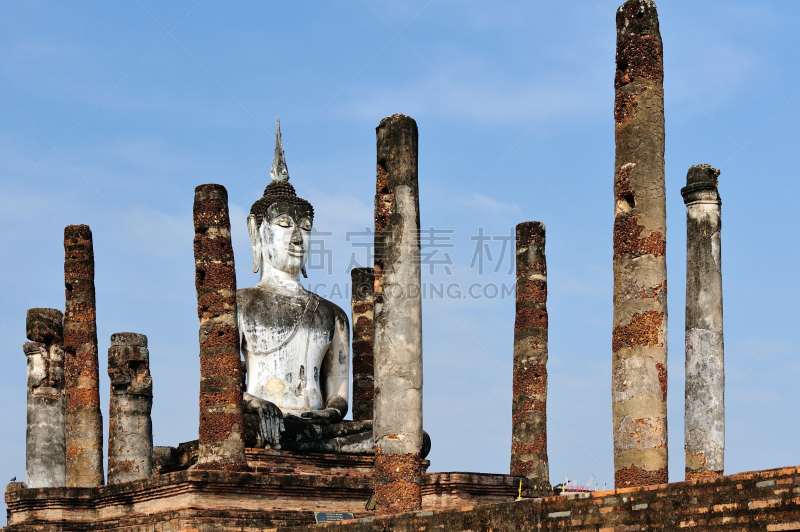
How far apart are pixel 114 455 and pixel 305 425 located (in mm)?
2807

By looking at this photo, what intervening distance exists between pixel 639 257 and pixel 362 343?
889 centimetres

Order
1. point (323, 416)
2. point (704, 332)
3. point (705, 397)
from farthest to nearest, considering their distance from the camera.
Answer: point (323, 416) → point (704, 332) → point (705, 397)

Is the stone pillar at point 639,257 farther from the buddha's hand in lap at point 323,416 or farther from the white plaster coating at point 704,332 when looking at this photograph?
the buddha's hand in lap at point 323,416

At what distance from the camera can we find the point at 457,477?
1655 cm

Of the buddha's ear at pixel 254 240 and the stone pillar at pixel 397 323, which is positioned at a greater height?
the buddha's ear at pixel 254 240

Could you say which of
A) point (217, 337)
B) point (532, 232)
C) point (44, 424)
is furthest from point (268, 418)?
point (532, 232)

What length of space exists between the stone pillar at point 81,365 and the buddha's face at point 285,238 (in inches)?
102

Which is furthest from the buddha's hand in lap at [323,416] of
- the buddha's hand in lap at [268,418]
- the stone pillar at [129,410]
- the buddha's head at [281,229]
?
the buddha's head at [281,229]

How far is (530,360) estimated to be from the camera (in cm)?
1861

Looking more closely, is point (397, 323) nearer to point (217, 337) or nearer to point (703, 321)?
point (217, 337)

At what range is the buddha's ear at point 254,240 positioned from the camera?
20.1 metres

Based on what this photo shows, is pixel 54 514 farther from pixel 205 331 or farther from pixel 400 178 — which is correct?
pixel 400 178

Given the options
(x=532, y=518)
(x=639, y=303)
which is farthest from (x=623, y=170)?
(x=532, y=518)

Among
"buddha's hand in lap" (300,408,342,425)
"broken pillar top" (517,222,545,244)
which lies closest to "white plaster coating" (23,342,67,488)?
"buddha's hand in lap" (300,408,342,425)
